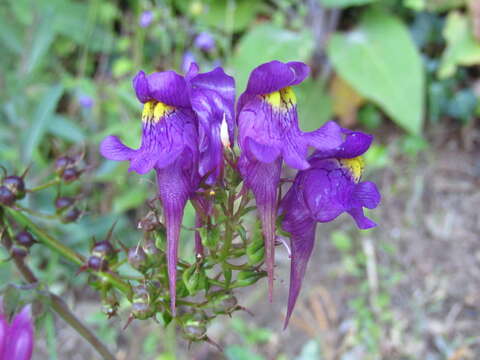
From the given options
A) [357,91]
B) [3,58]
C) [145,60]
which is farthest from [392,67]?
[3,58]

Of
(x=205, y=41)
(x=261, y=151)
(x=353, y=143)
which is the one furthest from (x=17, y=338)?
(x=205, y=41)

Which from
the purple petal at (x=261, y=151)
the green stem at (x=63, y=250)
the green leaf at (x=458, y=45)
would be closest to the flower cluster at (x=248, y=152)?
the purple petal at (x=261, y=151)

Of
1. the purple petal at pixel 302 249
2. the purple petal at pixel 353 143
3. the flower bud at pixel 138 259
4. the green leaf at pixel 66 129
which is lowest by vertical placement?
the green leaf at pixel 66 129

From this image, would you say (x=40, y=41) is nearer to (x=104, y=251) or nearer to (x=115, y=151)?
(x=104, y=251)

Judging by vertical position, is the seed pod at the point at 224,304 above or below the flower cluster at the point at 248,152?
below

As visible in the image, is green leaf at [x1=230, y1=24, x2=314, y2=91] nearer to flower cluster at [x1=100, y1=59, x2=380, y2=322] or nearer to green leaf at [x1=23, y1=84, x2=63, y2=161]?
green leaf at [x1=23, y1=84, x2=63, y2=161]

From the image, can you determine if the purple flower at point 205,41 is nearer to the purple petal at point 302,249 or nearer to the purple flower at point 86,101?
the purple flower at point 86,101

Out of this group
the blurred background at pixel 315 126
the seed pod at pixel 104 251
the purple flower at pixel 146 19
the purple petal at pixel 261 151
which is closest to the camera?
the purple petal at pixel 261 151
